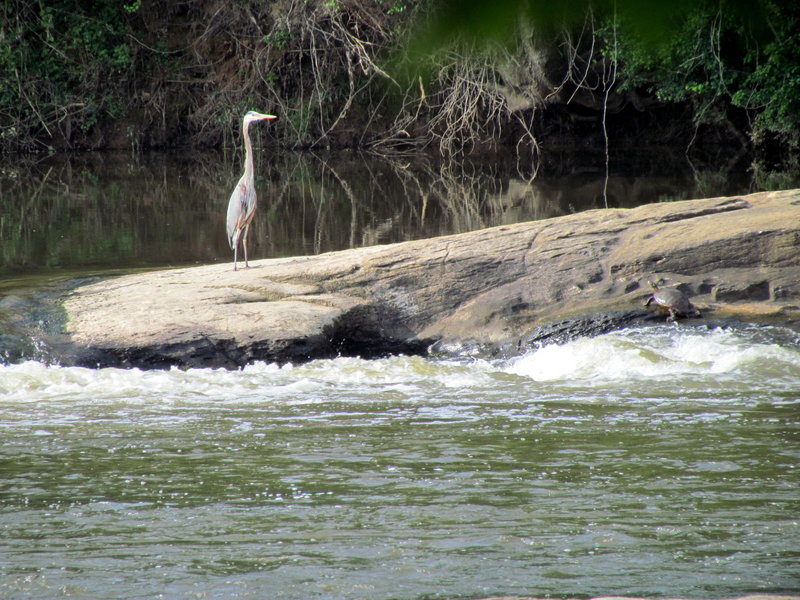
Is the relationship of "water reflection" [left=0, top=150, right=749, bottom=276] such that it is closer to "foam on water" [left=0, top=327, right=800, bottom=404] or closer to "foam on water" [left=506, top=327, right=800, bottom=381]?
"foam on water" [left=0, top=327, right=800, bottom=404]

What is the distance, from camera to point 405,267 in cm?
699

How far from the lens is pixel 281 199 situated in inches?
595

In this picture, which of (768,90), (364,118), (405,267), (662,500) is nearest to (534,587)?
(662,500)

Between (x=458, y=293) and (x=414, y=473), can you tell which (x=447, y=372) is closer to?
(x=458, y=293)

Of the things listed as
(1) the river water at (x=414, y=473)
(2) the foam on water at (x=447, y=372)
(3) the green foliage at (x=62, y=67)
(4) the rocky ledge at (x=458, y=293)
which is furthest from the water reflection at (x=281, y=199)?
(1) the river water at (x=414, y=473)

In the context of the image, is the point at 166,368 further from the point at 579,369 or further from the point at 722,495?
the point at 722,495

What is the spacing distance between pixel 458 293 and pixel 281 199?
867 cm

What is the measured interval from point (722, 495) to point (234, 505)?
1.85 metres

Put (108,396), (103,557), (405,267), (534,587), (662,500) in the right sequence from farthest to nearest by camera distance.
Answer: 1. (405,267)
2. (108,396)
3. (662,500)
4. (103,557)
5. (534,587)

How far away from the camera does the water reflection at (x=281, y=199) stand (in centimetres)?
1096

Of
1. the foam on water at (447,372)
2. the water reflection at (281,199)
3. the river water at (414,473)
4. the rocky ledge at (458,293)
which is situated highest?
the water reflection at (281,199)

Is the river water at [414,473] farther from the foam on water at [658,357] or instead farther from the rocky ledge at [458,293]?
the rocky ledge at [458,293]

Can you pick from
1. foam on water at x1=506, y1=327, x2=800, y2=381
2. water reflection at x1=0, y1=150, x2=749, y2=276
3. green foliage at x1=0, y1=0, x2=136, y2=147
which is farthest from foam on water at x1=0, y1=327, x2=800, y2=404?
green foliage at x1=0, y1=0, x2=136, y2=147

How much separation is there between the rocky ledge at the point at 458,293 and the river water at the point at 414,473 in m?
0.23
